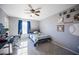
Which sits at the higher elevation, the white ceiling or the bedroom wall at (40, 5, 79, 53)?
the white ceiling

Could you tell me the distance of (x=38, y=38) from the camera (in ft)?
6.94

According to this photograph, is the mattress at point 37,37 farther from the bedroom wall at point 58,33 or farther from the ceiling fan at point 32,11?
the ceiling fan at point 32,11

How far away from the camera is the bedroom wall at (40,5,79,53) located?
200 centimetres

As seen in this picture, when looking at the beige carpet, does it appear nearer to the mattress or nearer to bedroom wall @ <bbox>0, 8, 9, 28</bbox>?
the mattress

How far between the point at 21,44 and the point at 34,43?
10.9 inches

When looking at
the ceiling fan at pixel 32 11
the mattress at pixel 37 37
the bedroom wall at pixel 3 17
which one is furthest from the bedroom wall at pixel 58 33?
the bedroom wall at pixel 3 17

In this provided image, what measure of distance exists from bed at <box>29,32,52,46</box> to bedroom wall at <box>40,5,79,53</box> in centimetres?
9

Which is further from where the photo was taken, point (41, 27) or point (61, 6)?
point (41, 27)

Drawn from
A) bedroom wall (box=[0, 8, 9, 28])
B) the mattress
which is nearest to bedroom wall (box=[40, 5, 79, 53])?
the mattress

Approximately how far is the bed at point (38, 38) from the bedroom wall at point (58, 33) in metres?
0.09

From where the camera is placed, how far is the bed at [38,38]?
2.10 m
